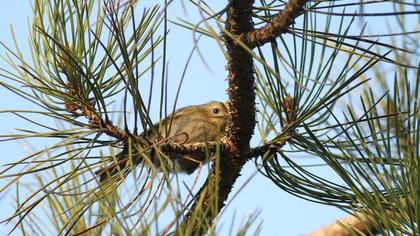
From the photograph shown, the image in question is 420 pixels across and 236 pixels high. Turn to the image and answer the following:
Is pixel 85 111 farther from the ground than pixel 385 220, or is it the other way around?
pixel 85 111

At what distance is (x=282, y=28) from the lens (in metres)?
1.30

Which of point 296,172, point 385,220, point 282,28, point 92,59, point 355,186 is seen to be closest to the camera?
point 282,28

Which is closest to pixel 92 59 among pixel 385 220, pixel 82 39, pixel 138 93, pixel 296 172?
pixel 82 39

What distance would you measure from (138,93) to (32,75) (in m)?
0.38

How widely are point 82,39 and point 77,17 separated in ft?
0.20

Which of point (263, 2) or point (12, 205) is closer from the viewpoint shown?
point (263, 2)

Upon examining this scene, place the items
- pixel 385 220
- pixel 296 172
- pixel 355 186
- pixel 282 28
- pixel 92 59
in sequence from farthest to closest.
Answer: pixel 92 59, pixel 296 172, pixel 355 186, pixel 385 220, pixel 282 28

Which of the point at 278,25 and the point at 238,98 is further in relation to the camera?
A: the point at 238,98

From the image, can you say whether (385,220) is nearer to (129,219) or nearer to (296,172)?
(296,172)

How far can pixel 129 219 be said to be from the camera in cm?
135

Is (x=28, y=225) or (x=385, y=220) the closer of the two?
(x=385, y=220)

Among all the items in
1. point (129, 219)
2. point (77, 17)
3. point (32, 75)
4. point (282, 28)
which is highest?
point (77, 17)

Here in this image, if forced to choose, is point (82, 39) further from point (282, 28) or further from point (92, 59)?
point (282, 28)

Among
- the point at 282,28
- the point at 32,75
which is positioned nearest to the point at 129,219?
the point at 282,28
